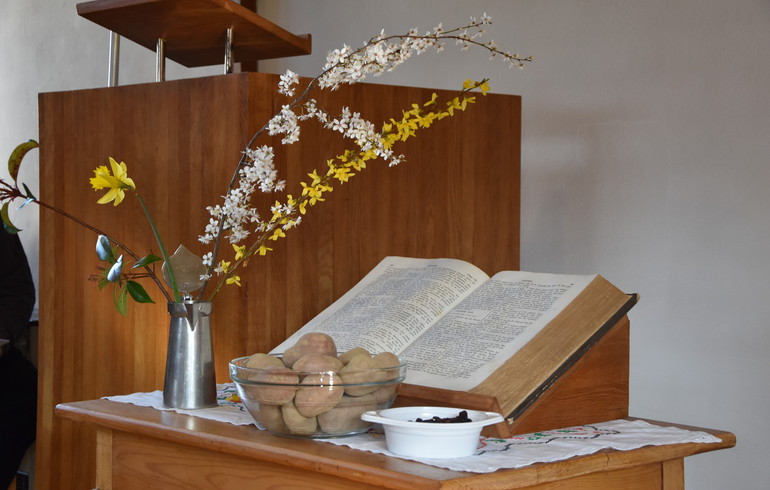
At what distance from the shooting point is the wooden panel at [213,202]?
182 cm

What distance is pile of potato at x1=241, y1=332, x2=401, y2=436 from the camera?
1.14 metres

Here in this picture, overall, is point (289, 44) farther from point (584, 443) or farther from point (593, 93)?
point (584, 443)

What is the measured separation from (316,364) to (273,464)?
144 millimetres

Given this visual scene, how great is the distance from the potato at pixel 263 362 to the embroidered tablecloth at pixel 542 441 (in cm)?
12

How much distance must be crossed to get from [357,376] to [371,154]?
0.43 m

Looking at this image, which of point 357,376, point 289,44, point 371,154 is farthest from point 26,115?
point 357,376

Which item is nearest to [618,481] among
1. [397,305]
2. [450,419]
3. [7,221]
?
[450,419]

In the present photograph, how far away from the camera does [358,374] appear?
3.76 feet

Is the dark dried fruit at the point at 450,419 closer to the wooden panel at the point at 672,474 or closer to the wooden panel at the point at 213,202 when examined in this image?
the wooden panel at the point at 672,474

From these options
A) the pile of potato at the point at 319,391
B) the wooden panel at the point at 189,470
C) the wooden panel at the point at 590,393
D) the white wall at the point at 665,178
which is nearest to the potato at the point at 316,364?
the pile of potato at the point at 319,391

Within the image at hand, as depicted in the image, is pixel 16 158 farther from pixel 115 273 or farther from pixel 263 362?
pixel 263 362

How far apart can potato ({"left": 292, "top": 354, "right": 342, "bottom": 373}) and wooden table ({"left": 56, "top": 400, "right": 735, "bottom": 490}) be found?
91 millimetres

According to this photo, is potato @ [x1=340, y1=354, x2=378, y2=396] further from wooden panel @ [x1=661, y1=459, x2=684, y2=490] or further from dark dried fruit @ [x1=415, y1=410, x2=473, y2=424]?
wooden panel @ [x1=661, y1=459, x2=684, y2=490]

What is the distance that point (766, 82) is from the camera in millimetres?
2383
